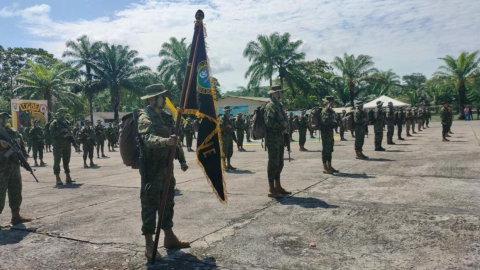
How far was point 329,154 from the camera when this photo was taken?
892 cm

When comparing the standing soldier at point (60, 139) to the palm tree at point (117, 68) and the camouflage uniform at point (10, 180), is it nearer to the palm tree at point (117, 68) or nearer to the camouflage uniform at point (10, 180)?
the camouflage uniform at point (10, 180)

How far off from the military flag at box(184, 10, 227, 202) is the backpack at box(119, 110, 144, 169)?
25.5 inches

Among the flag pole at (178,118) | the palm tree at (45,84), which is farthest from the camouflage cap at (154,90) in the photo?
the palm tree at (45,84)

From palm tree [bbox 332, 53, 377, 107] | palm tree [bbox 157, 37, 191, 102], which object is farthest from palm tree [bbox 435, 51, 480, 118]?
palm tree [bbox 157, 37, 191, 102]

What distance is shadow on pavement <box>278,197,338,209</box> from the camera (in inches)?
229

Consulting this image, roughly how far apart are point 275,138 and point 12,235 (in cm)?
441

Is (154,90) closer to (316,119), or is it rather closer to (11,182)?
(11,182)

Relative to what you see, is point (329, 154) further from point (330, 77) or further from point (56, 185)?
point (330, 77)

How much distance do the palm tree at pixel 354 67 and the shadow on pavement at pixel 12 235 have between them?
4510 cm

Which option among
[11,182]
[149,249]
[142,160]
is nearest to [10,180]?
[11,182]

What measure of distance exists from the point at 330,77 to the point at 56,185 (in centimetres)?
4697

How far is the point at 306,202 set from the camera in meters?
6.09

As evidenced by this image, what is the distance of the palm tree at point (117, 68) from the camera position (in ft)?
132

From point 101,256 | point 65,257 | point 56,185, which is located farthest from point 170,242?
point 56,185
